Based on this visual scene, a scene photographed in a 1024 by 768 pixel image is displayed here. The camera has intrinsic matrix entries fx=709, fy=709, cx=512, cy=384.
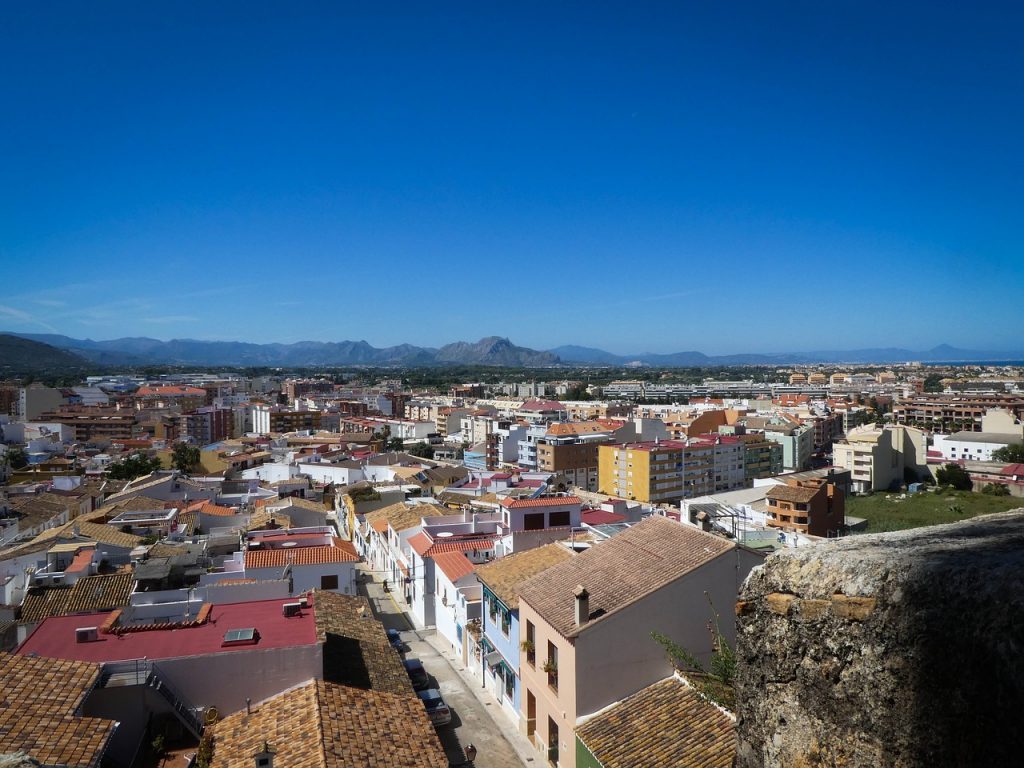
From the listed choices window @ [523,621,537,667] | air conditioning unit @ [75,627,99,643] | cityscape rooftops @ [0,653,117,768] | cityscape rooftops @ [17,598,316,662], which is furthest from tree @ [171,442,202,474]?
cityscape rooftops @ [0,653,117,768]

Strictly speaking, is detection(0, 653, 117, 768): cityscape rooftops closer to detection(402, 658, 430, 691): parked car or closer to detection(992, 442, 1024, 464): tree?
detection(402, 658, 430, 691): parked car

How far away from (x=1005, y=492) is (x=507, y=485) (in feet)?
159

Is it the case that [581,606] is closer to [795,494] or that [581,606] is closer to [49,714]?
[49,714]

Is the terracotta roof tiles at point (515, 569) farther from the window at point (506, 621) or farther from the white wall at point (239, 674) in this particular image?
the white wall at point (239, 674)

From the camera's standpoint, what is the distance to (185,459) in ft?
173

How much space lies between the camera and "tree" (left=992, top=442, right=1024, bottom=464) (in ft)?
228

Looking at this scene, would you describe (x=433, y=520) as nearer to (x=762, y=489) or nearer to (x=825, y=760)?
(x=825, y=760)

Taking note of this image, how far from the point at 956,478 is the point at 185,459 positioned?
6467cm

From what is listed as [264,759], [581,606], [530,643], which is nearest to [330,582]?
[530,643]

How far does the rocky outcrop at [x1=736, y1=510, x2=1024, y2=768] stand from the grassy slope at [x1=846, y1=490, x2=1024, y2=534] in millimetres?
47514

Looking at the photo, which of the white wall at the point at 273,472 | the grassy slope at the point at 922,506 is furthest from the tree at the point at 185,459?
the grassy slope at the point at 922,506

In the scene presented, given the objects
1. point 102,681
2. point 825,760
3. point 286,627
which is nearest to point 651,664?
point 286,627

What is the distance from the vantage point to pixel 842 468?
67250mm

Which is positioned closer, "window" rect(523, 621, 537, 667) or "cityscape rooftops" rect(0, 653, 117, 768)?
"cityscape rooftops" rect(0, 653, 117, 768)
